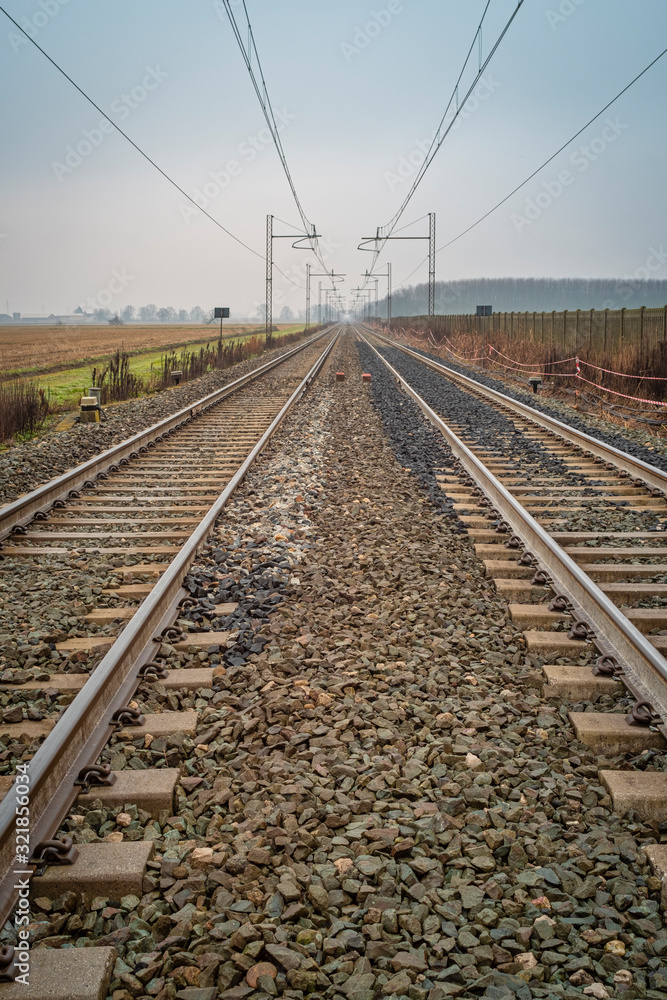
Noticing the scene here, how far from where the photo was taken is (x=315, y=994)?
6.95 feet

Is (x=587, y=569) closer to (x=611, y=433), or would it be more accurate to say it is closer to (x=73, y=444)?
(x=611, y=433)

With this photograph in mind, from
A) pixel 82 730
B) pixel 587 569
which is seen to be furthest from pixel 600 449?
pixel 82 730

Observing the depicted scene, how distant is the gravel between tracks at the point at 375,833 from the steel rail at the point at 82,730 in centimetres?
12

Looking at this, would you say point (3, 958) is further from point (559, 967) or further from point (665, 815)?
point (665, 815)

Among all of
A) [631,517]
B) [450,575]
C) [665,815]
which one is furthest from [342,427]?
[665,815]

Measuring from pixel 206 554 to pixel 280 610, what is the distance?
4.16 ft

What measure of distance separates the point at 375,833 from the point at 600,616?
7.55ft

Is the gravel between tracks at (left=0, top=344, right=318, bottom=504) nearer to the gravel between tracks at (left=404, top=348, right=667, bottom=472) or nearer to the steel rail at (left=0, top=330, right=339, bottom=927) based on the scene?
the steel rail at (left=0, top=330, right=339, bottom=927)

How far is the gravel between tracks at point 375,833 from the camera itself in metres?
2.21

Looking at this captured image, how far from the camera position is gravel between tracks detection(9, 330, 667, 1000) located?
2.21m

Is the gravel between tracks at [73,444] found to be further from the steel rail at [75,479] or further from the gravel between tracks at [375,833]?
the gravel between tracks at [375,833]

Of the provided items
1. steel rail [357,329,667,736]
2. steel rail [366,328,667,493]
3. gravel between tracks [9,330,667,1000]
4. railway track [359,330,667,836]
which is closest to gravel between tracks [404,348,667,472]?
steel rail [366,328,667,493]

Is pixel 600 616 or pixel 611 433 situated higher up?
pixel 611 433

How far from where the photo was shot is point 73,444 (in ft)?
36.8
